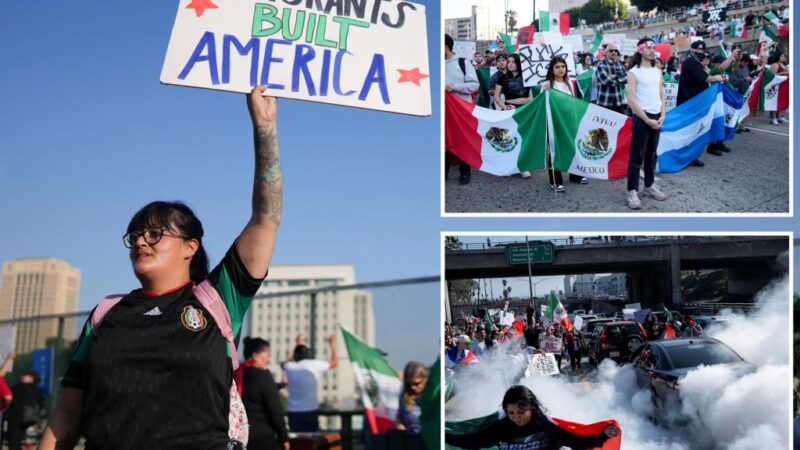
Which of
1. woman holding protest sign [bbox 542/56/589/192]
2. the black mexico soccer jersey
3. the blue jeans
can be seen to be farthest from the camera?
woman holding protest sign [bbox 542/56/589/192]

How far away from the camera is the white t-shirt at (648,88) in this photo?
6.21 metres

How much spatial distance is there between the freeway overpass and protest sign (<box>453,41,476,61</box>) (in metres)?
1.52

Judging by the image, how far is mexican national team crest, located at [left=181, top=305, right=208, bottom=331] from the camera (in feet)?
5.31

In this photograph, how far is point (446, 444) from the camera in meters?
6.00

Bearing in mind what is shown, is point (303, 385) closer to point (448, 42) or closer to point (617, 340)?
point (617, 340)

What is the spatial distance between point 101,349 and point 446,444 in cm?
471

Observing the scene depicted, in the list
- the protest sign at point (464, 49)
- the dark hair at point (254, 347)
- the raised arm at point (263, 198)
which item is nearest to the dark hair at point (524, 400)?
the dark hair at point (254, 347)

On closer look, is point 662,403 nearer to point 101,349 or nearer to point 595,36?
point 595,36

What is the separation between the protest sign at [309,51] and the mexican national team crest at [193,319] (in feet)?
2.61

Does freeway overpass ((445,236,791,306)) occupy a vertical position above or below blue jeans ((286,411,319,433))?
above

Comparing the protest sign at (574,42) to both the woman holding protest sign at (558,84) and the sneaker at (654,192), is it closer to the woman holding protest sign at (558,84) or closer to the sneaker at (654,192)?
the woman holding protest sign at (558,84)

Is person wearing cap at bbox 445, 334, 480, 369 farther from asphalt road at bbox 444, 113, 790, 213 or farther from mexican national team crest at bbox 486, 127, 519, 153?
mexican national team crest at bbox 486, 127, 519, 153

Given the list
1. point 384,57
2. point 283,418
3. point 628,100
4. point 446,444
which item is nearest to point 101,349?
point 384,57

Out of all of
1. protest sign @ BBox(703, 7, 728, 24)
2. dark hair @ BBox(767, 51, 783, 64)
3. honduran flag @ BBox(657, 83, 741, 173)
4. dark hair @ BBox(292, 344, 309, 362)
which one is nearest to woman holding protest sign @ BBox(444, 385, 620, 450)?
dark hair @ BBox(292, 344, 309, 362)
